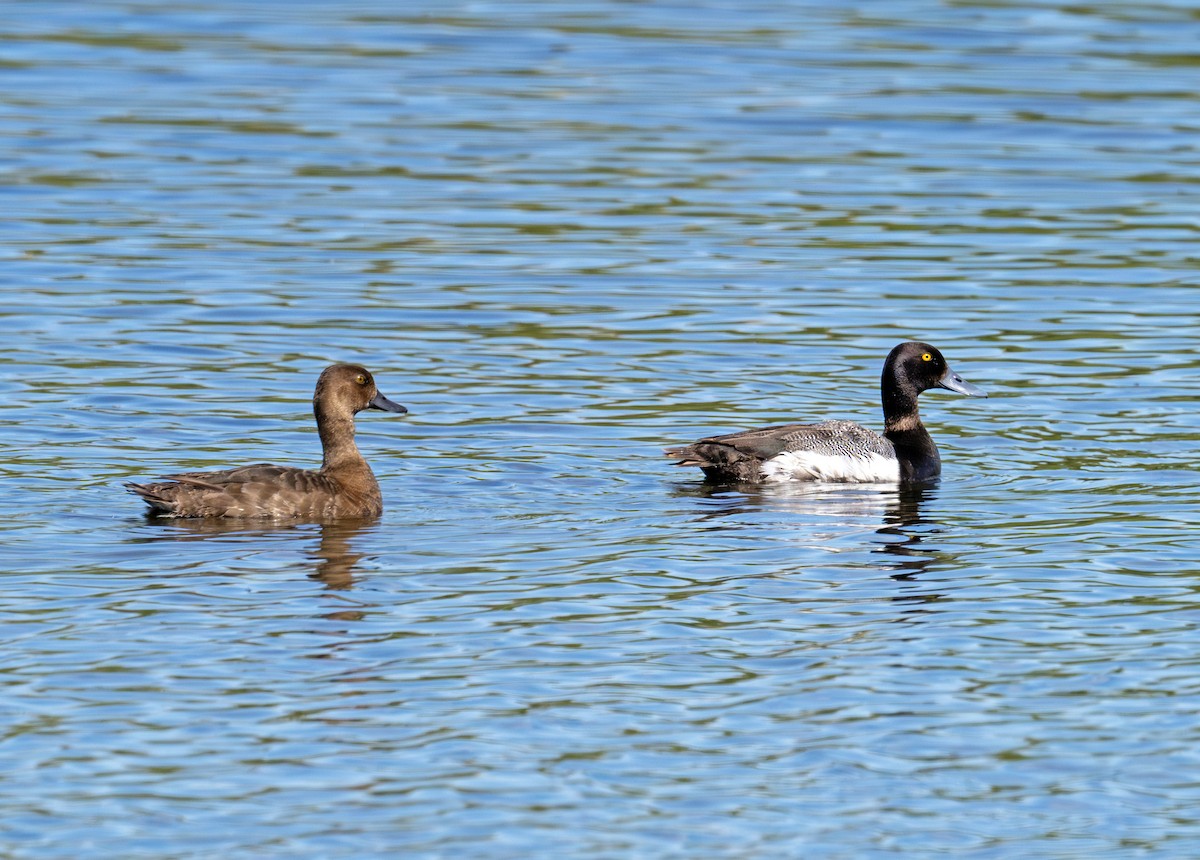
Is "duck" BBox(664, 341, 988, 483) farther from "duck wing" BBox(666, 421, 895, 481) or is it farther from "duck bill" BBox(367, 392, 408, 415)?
"duck bill" BBox(367, 392, 408, 415)

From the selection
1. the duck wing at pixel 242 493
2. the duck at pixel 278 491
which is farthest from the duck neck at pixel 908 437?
the duck wing at pixel 242 493

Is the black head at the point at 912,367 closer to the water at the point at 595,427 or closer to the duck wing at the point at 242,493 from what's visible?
the water at the point at 595,427

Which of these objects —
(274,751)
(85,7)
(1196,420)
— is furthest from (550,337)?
(85,7)

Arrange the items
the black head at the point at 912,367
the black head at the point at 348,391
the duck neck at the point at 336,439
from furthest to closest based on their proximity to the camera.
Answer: the black head at the point at 912,367
the black head at the point at 348,391
the duck neck at the point at 336,439

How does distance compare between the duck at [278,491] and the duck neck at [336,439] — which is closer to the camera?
the duck at [278,491]

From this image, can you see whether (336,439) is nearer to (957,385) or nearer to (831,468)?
(831,468)

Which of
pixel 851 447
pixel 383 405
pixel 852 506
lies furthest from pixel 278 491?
pixel 851 447

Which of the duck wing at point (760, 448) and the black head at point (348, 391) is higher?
the black head at point (348, 391)

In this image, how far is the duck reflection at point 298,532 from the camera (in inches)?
500

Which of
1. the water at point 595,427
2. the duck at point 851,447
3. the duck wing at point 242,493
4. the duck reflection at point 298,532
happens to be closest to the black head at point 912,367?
the duck at point 851,447

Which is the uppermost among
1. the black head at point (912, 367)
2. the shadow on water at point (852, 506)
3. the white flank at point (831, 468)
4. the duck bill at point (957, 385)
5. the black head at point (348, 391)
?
the black head at point (348, 391)

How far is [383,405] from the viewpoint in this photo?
14828 mm

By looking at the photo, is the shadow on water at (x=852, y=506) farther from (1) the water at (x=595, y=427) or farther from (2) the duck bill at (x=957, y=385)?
(2) the duck bill at (x=957, y=385)

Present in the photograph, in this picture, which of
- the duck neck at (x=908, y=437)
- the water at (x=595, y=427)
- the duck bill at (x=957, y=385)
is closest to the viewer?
the water at (x=595, y=427)
